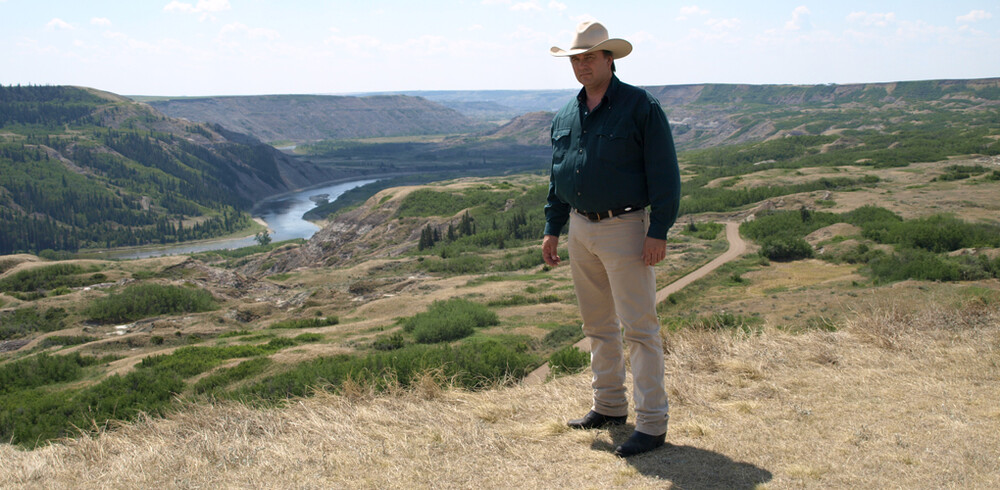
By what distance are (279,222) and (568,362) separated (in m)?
120

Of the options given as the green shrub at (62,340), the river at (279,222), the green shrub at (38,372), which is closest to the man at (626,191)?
the green shrub at (38,372)

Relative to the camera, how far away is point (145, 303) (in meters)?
28.6

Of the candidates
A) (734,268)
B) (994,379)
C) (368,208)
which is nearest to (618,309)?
(994,379)

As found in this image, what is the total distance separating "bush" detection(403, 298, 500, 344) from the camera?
17.0m

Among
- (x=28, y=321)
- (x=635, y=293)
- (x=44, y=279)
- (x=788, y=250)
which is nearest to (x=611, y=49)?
(x=635, y=293)

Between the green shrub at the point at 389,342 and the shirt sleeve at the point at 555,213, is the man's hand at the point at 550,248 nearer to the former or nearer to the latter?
the shirt sleeve at the point at 555,213

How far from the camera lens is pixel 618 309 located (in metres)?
4.83

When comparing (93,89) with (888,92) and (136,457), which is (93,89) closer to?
(136,457)

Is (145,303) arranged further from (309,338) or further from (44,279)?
(309,338)

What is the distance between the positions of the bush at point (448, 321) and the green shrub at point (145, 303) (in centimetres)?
1404

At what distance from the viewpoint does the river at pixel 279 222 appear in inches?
3952

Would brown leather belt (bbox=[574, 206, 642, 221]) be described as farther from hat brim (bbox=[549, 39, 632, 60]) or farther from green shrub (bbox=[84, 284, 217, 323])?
green shrub (bbox=[84, 284, 217, 323])

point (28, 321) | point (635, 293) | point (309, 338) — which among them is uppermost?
point (635, 293)

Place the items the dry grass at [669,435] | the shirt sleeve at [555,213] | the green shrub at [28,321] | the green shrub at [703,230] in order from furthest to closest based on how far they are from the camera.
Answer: the green shrub at [703,230], the green shrub at [28,321], the shirt sleeve at [555,213], the dry grass at [669,435]
